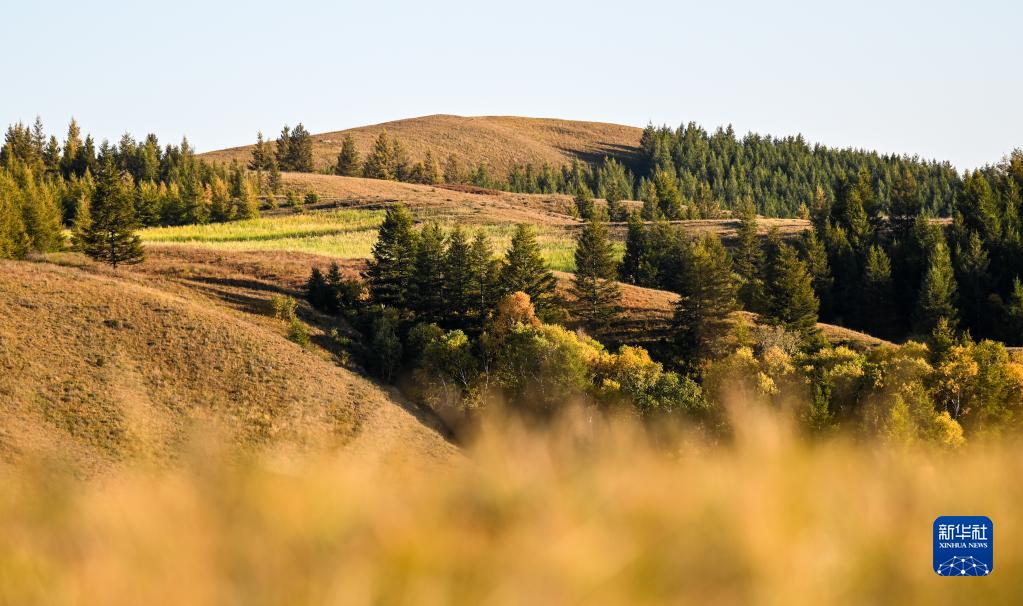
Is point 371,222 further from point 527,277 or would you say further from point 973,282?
point 973,282

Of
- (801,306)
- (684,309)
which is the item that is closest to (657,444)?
(684,309)

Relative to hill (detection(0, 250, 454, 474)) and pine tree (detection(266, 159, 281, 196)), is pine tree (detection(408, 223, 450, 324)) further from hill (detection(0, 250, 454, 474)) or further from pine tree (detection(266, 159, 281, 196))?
pine tree (detection(266, 159, 281, 196))

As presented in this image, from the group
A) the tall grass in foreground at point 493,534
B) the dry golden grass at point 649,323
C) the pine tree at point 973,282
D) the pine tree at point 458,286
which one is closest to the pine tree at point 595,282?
the dry golden grass at point 649,323

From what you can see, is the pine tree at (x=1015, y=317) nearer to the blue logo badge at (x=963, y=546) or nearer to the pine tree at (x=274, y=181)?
the blue logo badge at (x=963, y=546)

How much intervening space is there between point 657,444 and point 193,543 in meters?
3.36

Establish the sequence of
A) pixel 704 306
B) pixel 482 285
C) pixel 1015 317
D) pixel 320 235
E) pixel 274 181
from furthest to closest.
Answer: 1. pixel 274 181
2. pixel 320 235
3. pixel 1015 317
4. pixel 482 285
5. pixel 704 306

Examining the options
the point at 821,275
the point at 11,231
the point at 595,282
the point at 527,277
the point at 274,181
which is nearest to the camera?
the point at 527,277

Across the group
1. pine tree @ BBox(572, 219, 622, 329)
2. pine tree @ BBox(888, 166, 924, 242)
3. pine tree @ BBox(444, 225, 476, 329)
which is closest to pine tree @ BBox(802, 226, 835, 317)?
pine tree @ BBox(888, 166, 924, 242)

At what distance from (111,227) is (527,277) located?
35.9 metres

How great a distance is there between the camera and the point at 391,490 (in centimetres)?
406

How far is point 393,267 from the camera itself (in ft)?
224

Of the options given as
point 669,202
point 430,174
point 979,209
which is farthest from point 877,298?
point 430,174

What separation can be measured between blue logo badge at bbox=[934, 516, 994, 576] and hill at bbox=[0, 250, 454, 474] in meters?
29.1

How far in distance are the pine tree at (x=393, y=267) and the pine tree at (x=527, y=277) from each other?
24.6 ft
